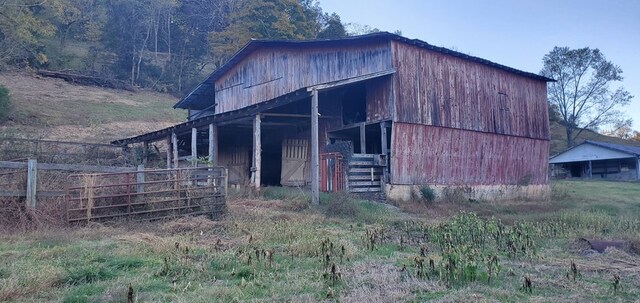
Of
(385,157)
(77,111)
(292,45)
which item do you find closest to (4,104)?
(77,111)

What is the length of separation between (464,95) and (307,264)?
16941 mm

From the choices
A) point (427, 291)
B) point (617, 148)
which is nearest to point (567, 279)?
point (427, 291)

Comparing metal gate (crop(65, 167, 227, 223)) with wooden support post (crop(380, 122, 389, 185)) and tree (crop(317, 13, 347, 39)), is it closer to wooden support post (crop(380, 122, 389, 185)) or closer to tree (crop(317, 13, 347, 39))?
wooden support post (crop(380, 122, 389, 185))

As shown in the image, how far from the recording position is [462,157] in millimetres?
22328

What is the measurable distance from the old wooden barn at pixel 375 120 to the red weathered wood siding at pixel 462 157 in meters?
0.05

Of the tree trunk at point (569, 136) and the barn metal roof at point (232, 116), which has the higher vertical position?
the tree trunk at point (569, 136)

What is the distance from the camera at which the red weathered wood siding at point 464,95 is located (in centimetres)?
2023

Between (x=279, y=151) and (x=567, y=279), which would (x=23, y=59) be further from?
(x=567, y=279)

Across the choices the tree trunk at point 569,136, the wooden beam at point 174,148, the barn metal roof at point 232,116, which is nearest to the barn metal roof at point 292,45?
the barn metal roof at point 232,116

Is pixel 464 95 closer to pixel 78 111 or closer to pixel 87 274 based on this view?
pixel 87 274

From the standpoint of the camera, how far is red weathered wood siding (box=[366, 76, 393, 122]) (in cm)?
1972

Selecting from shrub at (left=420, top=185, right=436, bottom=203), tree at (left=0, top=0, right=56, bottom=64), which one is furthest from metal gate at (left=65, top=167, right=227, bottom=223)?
tree at (left=0, top=0, right=56, bottom=64)

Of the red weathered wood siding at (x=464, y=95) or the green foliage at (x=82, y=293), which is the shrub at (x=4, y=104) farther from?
the green foliage at (x=82, y=293)

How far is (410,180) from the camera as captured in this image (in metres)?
20.0
